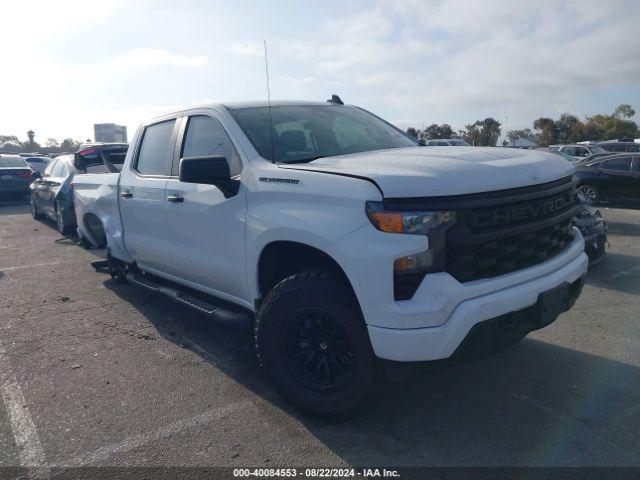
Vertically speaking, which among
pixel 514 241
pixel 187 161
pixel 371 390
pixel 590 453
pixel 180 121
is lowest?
pixel 590 453

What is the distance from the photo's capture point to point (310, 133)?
13.3 ft

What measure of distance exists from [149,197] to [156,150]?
493 mm

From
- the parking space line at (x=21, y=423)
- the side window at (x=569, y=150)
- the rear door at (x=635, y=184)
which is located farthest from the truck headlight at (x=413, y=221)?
the side window at (x=569, y=150)

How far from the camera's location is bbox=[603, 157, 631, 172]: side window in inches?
505

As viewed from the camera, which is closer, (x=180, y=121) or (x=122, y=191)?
(x=180, y=121)

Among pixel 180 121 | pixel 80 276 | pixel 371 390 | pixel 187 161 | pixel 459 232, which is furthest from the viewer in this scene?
pixel 80 276

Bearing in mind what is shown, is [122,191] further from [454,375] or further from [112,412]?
[454,375]

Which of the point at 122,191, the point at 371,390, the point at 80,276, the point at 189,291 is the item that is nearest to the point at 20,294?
the point at 80,276

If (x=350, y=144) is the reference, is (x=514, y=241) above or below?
below

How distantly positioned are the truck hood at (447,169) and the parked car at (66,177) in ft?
19.4

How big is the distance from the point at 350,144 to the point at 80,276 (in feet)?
15.4

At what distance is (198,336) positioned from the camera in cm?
480

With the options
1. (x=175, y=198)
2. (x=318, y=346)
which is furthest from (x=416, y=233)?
(x=175, y=198)

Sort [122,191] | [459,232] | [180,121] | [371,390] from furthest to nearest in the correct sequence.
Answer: [122,191] → [180,121] → [371,390] → [459,232]
